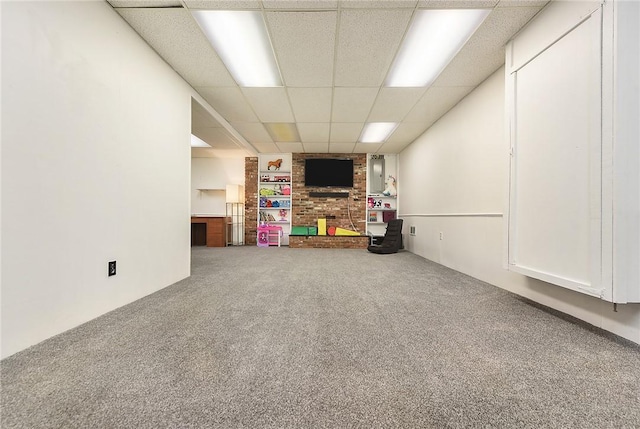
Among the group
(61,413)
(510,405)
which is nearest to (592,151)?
(510,405)

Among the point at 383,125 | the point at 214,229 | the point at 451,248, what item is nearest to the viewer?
the point at 451,248

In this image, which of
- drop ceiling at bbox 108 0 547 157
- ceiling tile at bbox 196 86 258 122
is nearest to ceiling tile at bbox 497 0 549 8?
drop ceiling at bbox 108 0 547 157

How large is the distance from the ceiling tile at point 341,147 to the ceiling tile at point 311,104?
1.64m

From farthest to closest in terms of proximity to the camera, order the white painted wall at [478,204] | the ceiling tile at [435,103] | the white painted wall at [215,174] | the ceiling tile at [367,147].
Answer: the white painted wall at [215,174] → the ceiling tile at [367,147] → the ceiling tile at [435,103] → the white painted wall at [478,204]

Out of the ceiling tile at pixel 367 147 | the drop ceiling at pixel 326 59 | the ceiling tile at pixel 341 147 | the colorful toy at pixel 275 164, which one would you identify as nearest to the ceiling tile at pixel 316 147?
the ceiling tile at pixel 341 147

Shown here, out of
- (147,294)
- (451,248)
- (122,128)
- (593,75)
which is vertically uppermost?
(593,75)

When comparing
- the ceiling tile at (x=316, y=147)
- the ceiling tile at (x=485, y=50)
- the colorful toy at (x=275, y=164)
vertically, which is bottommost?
the colorful toy at (x=275, y=164)

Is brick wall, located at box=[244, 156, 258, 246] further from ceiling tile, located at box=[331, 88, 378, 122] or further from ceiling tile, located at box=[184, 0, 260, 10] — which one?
ceiling tile, located at box=[184, 0, 260, 10]

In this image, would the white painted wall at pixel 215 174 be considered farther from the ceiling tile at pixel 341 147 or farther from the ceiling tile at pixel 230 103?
the ceiling tile at pixel 230 103

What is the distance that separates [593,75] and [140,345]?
315cm

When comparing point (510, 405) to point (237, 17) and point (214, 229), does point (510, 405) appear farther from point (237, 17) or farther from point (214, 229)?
point (214, 229)

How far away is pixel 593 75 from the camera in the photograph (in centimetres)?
153

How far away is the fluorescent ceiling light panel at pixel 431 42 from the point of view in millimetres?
2041

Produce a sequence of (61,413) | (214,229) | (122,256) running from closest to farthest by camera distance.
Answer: (61,413) < (122,256) < (214,229)
